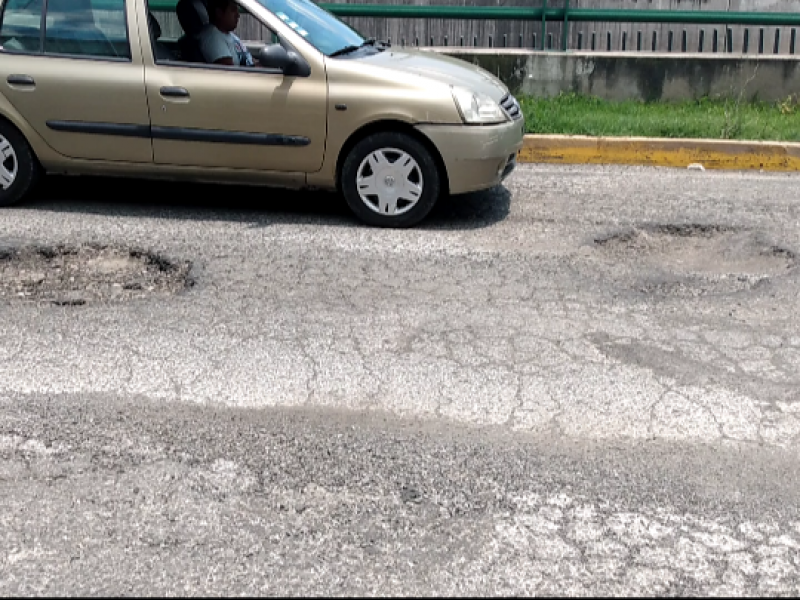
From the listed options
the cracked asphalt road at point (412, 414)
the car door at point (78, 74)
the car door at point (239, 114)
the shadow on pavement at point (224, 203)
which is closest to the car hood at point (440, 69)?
the car door at point (239, 114)

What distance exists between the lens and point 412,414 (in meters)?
4.20

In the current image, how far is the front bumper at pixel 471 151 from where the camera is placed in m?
6.57

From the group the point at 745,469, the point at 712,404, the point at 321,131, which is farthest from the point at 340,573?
the point at 321,131

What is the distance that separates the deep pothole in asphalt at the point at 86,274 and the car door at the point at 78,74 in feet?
3.53

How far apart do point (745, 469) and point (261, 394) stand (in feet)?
6.87

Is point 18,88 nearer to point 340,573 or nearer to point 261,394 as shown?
point 261,394

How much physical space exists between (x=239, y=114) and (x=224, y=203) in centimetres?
95

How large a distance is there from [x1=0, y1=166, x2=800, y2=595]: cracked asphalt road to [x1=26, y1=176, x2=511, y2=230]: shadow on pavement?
8.4 inches

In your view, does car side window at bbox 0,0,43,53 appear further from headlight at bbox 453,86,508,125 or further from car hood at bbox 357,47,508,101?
headlight at bbox 453,86,508,125

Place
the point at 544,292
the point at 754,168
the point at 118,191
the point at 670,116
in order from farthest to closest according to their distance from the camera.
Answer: the point at 670,116, the point at 754,168, the point at 118,191, the point at 544,292

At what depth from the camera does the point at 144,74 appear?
677cm

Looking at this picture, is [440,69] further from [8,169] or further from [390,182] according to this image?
[8,169]

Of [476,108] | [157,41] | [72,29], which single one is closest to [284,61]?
[157,41]

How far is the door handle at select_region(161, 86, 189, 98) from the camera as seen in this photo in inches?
265
